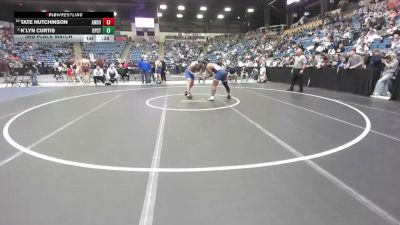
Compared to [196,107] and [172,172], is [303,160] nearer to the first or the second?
[172,172]

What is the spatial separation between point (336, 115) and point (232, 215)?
5.68 metres

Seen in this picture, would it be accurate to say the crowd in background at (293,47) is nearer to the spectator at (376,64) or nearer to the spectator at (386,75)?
the spectator at (376,64)

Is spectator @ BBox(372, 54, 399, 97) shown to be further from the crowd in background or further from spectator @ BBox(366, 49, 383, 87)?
spectator @ BBox(366, 49, 383, 87)

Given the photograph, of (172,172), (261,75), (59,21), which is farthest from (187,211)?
(261,75)

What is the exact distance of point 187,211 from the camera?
9.52ft

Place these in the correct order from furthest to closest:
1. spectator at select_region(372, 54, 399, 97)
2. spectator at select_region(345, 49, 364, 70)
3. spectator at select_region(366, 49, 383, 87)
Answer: spectator at select_region(345, 49, 364, 70) < spectator at select_region(366, 49, 383, 87) < spectator at select_region(372, 54, 399, 97)
